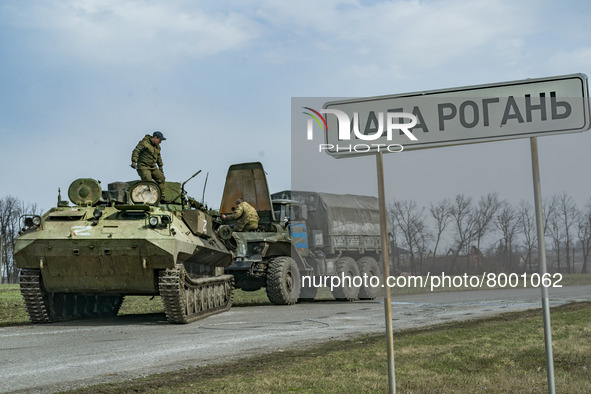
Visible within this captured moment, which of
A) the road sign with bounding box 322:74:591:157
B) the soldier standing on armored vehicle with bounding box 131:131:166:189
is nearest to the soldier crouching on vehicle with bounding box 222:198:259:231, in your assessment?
the soldier standing on armored vehicle with bounding box 131:131:166:189

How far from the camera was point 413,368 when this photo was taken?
7566 millimetres

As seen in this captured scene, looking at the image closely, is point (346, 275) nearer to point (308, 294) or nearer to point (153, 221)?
point (308, 294)

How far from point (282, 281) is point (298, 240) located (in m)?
2.45

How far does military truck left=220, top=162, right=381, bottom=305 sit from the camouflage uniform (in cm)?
23

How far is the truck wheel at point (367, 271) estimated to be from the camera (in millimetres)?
23172

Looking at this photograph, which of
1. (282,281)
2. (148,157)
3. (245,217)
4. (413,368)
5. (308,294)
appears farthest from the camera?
(308,294)

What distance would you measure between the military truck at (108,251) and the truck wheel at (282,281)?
3.82 meters

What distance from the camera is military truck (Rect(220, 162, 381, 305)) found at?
19.7 meters

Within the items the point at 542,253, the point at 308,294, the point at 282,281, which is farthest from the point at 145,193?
the point at 542,253

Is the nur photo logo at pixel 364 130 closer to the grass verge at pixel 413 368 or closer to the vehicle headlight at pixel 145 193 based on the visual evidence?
the grass verge at pixel 413 368

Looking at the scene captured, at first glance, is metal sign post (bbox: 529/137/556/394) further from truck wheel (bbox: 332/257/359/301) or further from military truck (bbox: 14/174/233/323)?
truck wheel (bbox: 332/257/359/301)

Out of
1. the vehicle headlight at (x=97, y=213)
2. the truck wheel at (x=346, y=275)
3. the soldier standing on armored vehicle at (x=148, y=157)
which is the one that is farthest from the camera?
the truck wheel at (x=346, y=275)

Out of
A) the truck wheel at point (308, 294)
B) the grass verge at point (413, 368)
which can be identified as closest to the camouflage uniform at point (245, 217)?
the truck wheel at point (308, 294)

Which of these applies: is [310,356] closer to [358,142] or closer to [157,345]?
[157,345]
